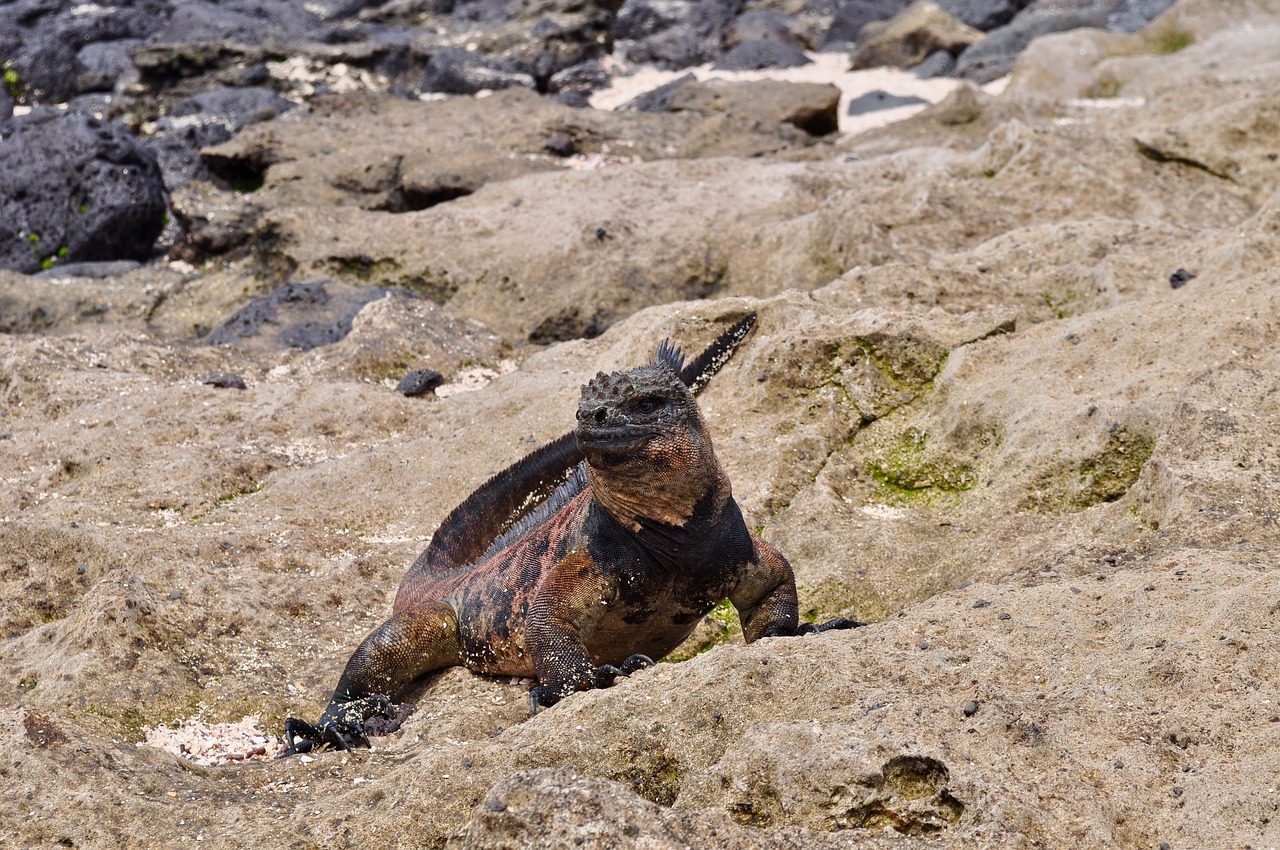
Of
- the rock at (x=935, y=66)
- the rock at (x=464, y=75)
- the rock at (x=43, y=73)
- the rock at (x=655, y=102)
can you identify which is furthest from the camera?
the rock at (x=43, y=73)

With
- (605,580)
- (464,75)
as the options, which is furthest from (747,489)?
(464,75)

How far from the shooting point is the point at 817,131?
54.9ft

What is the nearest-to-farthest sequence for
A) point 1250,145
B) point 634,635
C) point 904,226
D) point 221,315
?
point 634,635 < point 904,226 < point 1250,145 < point 221,315

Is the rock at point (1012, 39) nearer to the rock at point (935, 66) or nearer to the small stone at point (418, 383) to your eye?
the rock at point (935, 66)

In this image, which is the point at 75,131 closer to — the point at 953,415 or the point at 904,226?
the point at 904,226

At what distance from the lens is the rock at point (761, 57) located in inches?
939

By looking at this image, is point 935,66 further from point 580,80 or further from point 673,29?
point 673,29

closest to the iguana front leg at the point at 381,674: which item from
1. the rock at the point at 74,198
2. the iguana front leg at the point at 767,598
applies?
the iguana front leg at the point at 767,598

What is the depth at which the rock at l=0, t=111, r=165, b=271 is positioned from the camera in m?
14.5

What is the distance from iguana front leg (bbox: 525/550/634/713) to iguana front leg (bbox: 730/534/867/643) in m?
0.48

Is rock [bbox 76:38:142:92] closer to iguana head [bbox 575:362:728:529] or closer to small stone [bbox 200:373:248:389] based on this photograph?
small stone [bbox 200:373:248:389]

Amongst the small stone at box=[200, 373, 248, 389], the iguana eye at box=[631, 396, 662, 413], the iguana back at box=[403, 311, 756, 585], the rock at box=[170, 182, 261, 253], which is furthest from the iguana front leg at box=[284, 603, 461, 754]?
the rock at box=[170, 182, 261, 253]

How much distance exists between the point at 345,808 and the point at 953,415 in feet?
11.1

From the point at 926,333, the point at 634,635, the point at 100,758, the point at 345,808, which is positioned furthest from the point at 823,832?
the point at 926,333
